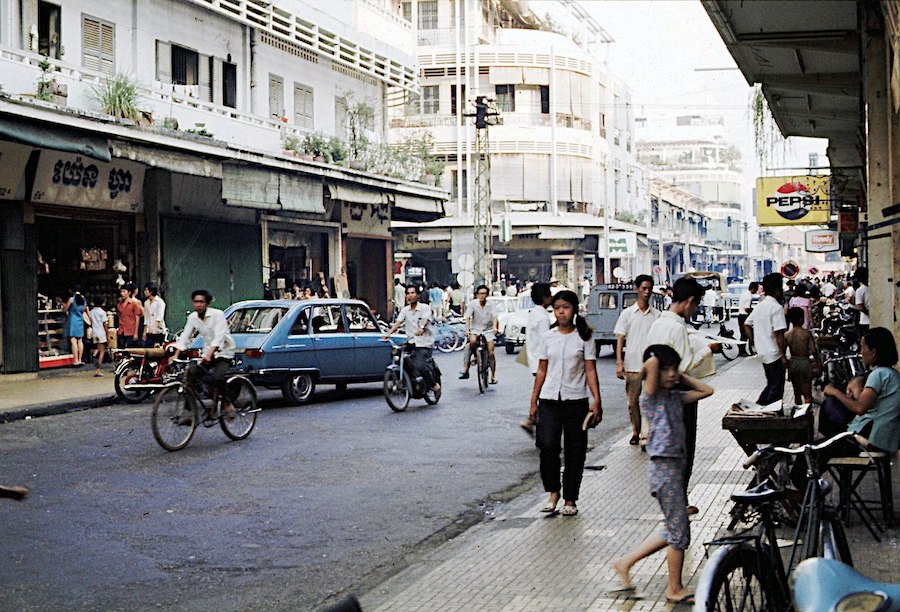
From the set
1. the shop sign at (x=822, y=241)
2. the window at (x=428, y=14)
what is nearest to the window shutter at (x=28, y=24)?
the shop sign at (x=822, y=241)

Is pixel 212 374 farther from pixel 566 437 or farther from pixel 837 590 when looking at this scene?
pixel 837 590

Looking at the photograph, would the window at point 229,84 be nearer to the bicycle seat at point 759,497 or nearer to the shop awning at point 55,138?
the shop awning at point 55,138

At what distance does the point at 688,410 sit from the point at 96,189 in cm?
1788

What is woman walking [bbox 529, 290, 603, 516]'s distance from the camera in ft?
28.8

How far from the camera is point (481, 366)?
19.4m

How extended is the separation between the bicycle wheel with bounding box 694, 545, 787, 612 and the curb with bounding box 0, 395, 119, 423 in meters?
13.1

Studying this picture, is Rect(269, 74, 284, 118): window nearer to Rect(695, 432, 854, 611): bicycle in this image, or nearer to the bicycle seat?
Rect(695, 432, 854, 611): bicycle

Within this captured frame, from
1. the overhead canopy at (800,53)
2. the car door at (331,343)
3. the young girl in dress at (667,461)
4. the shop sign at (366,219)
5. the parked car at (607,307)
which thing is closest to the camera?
the young girl in dress at (667,461)

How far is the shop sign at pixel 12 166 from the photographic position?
2036cm

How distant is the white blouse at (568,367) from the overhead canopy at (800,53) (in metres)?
3.72

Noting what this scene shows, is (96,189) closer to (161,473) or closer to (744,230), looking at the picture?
(161,473)

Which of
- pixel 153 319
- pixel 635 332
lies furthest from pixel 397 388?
pixel 153 319

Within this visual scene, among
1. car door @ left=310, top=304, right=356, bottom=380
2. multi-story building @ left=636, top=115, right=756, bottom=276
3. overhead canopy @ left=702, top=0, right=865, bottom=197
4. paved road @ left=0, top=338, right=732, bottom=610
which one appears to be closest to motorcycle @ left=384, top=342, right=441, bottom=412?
paved road @ left=0, top=338, right=732, bottom=610

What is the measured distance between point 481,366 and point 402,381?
10.3 feet
